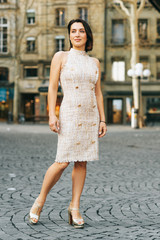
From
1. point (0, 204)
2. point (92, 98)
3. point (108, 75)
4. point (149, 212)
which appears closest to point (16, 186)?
point (0, 204)

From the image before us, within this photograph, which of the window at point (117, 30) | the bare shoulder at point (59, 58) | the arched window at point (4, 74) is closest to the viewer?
the bare shoulder at point (59, 58)

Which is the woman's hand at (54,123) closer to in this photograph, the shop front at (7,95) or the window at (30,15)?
the shop front at (7,95)

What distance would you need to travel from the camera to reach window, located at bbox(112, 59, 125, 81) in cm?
4212

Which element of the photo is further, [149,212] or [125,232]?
[149,212]

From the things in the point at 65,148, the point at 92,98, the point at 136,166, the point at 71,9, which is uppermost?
the point at 71,9

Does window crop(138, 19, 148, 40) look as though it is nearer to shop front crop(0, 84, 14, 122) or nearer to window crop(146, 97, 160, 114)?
window crop(146, 97, 160, 114)

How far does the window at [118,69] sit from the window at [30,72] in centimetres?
723

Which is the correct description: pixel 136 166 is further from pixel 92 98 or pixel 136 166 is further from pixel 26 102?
pixel 26 102

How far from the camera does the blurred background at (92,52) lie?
1641 inches

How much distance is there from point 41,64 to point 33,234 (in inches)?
1563

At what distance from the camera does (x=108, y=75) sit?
42062mm

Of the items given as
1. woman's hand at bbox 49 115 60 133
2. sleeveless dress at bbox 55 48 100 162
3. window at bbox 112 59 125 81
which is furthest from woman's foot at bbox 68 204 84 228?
window at bbox 112 59 125 81

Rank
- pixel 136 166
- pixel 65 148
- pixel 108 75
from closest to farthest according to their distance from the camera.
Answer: pixel 65 148 → pixel 136 166 → pixel 108 75

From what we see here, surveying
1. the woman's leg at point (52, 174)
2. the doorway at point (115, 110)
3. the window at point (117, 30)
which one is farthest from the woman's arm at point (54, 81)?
the window at point (117, 30)
